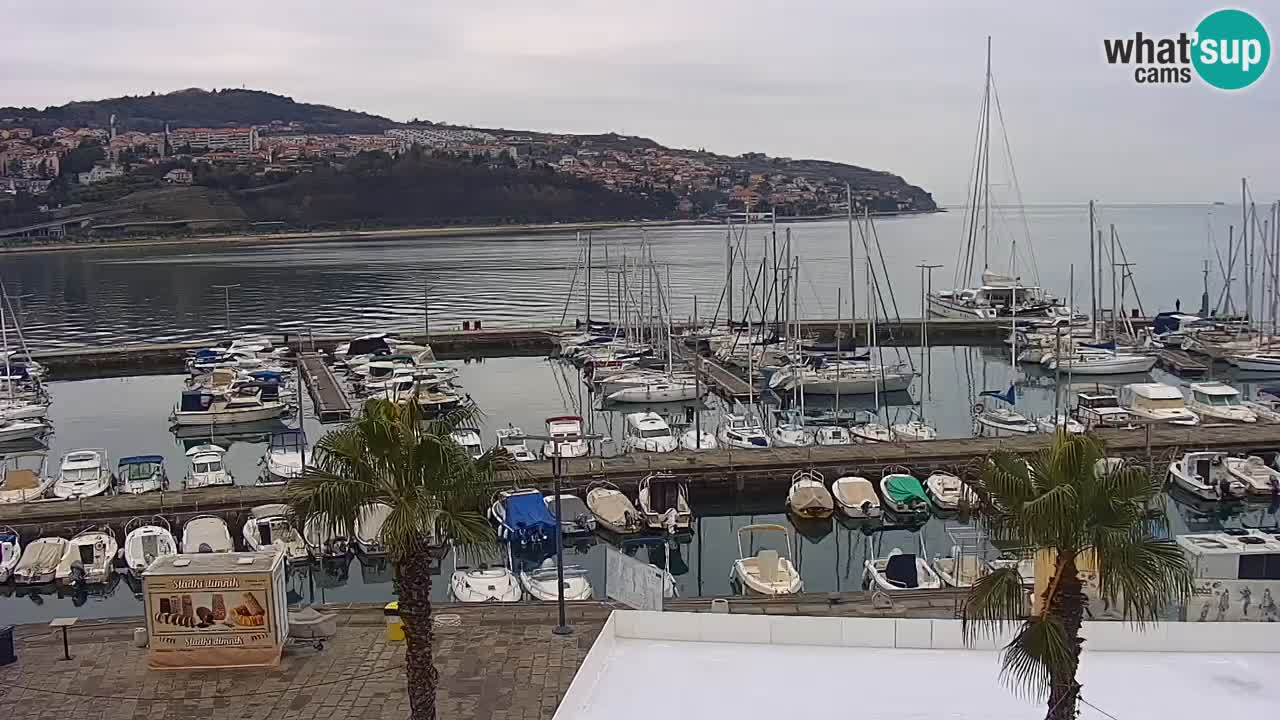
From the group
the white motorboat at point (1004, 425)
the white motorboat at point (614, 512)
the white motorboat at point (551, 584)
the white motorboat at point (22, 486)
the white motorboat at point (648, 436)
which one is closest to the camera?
the white motorboat at point (551, 584)

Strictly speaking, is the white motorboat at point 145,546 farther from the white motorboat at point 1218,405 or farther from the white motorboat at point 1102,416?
the white motorboat at point 1218,405

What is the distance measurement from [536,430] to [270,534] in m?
13.9

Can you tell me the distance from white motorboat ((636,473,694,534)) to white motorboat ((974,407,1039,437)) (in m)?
10.3

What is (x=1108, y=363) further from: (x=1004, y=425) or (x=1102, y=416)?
(x=1004, y=425)

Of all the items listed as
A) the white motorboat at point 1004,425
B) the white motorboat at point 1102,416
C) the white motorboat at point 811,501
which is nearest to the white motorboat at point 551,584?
the white motorboat at point 811,501

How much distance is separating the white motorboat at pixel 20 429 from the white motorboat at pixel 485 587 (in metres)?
22.9

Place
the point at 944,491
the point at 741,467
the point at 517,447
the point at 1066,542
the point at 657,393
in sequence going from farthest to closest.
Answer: the point at 657,393
the point at 517,447
the point at 741,467
the point at 944,491
the point at 1066,542

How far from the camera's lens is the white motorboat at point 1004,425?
29.0 metres

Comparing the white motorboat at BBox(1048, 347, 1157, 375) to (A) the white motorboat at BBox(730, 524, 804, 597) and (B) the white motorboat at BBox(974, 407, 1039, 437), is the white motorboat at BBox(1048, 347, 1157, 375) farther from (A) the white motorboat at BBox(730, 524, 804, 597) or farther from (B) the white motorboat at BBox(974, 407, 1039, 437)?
(A) the white motorboat at BBox(730, 524, 804, 597)

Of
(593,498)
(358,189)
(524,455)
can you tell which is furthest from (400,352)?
(358,189)

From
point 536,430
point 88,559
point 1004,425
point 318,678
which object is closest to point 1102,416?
point 1004,425

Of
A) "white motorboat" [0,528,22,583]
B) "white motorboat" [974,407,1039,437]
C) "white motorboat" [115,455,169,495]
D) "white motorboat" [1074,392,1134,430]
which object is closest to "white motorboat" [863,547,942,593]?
"white motorboat" [974,407,1039,437]

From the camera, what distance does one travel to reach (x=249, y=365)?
4294 cm

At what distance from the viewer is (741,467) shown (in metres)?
25.5
